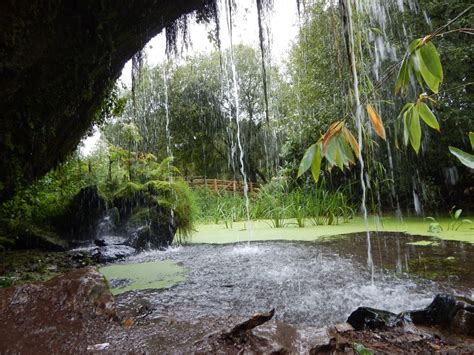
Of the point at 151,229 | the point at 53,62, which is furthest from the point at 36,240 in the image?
the point at 53,62

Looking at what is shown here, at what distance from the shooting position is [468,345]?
56.1 inches

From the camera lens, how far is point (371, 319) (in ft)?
5.43

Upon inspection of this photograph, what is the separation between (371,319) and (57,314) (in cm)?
158

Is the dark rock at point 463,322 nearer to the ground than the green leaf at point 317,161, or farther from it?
nearer to the ground

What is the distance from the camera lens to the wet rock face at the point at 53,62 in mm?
2180

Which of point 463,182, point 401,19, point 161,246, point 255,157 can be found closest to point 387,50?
point 401,19

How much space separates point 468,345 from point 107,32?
3.35 meters

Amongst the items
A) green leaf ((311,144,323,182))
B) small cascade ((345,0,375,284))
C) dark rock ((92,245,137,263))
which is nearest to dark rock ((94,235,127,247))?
dark rock ((92,245,137,263))

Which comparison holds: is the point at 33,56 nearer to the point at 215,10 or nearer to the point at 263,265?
the point at 215,10

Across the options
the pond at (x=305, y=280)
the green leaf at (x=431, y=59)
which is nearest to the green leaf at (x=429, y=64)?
the green leaf at (x=431, y=59)

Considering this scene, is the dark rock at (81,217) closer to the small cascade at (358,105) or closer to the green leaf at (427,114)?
the small cascade at (358,105)

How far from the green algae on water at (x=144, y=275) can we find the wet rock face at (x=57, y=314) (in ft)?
2.68

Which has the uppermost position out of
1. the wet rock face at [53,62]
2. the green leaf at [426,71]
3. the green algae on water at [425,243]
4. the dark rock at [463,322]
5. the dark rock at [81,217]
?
the wet rock face at [53,62]

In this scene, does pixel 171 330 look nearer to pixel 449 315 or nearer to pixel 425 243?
pixel 449 315
